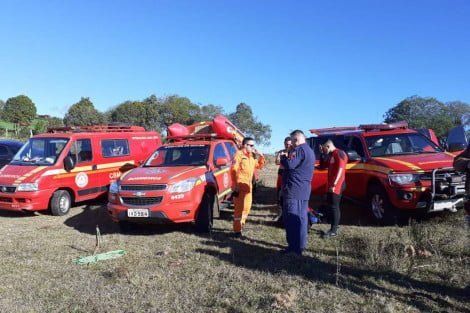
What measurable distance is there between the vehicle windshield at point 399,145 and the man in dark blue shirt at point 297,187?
9.94 ft

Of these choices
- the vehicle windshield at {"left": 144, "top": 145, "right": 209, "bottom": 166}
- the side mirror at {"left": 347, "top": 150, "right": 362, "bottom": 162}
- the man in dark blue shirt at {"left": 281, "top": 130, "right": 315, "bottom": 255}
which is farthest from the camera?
the vehicle windshield at {"left": 144, "top": 145, "right": 209, "bottom": 166}

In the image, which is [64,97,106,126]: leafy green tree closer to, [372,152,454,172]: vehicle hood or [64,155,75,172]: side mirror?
[64,155,75,172]: side mirror

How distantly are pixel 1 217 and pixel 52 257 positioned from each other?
466cm

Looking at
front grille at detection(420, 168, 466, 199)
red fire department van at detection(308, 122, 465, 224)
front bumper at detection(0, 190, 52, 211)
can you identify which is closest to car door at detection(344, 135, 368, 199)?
red fire department van at detection(308, 122, 465, 224)

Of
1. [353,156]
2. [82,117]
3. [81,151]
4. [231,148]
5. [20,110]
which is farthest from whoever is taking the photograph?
[20,110]

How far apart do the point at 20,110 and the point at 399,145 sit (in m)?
50.6

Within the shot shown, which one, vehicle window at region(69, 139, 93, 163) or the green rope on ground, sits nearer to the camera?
the green rope on ground

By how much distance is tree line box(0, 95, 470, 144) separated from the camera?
29.1m

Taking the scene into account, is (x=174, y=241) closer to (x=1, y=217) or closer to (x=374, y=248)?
(x=374, y=248)

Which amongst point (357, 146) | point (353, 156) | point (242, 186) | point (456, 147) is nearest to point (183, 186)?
point (242, 186)

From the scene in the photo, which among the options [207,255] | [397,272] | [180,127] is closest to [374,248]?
[397,272]

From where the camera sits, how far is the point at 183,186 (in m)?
7.61

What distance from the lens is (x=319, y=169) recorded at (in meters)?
9.05

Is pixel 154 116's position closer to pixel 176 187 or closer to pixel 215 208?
pixel 215 208
